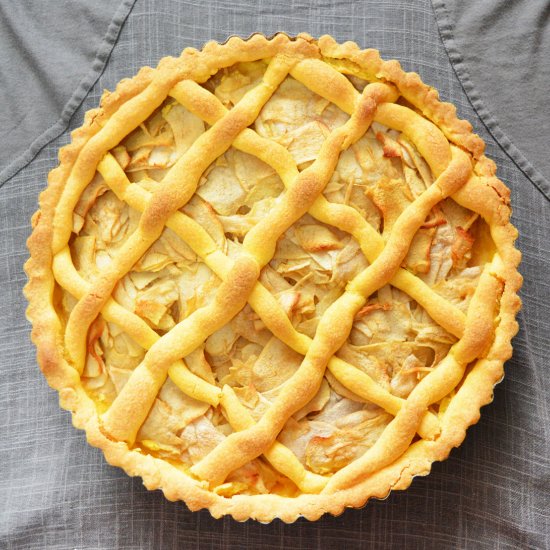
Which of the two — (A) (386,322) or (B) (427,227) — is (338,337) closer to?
(A) (386,322)

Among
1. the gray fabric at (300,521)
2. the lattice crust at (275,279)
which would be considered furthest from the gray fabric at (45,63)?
the lattice crust at (275,279)

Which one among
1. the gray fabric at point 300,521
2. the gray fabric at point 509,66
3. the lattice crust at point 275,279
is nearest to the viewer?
the lattice crust at point 275,279

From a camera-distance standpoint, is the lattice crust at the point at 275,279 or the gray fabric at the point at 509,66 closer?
the lattice crust at the point at 275,279

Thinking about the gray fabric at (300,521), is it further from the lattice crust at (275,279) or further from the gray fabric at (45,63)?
the lattice crust at (275,279)

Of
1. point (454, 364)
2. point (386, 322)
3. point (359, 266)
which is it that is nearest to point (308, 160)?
point (359, 266)

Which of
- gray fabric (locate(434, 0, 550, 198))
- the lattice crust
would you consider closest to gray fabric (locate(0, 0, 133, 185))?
the lattice crust

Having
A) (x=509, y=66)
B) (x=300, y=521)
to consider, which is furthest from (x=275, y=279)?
(x=509, y=66)
